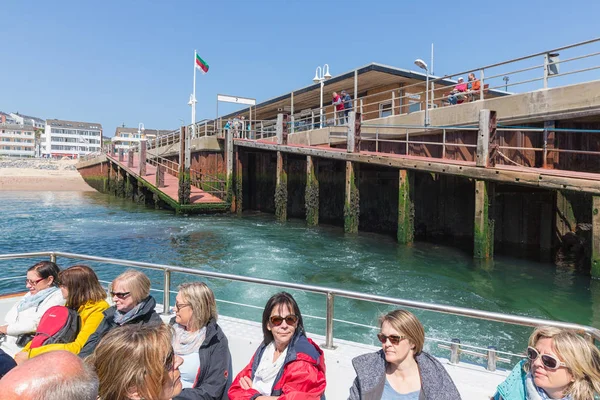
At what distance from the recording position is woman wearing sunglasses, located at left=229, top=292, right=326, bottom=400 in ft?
8.45

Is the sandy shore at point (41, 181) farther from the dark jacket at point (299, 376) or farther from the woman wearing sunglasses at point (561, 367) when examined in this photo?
the woman wearing sunglasses at point (561, 367)

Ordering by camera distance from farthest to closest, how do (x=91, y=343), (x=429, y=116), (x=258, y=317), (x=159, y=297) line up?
(x=429, y=116) < (x=159, y=297) < (x=258, y=317) < (x=91, y=343)

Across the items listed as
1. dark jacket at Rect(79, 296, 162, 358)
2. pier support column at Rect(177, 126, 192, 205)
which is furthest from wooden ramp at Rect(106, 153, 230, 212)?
dark jacket at Rect(79, 296, 162, 358)

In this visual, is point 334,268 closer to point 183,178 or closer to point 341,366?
point 341,366

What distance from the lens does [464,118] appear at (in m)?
13.1

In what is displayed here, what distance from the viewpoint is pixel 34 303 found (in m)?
3.62

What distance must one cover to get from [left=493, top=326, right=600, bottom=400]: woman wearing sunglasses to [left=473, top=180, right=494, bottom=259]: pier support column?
28.5 ft

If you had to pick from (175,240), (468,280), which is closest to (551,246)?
(468,280)

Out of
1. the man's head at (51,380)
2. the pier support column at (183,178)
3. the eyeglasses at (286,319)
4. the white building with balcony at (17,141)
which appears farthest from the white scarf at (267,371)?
the white building with balcony at (17,141)

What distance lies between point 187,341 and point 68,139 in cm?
11469

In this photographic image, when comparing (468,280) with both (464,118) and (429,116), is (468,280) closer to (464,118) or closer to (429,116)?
(464,118)

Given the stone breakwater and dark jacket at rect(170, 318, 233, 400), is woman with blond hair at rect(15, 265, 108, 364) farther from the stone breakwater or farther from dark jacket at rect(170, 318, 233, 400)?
the stone breakwater

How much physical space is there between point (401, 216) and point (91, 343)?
10829mm

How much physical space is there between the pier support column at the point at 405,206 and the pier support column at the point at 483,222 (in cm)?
242
